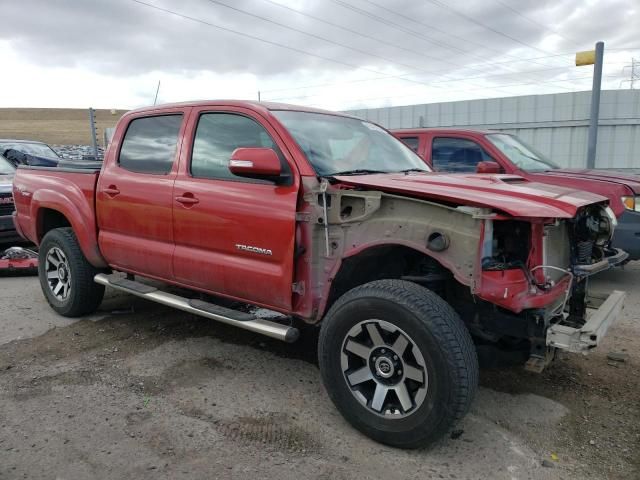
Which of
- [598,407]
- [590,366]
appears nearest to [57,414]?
[598,407]

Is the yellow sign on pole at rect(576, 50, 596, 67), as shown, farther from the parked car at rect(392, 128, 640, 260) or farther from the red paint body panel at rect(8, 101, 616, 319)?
the red paint body panel at rect(8, 101, 616, 319)

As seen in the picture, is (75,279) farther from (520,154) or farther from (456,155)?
(520,154)

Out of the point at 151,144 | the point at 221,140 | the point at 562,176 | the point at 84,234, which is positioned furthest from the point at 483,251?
the point at 562,176

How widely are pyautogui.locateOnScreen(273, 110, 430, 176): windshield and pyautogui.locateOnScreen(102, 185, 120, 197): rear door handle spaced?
5.42 ft

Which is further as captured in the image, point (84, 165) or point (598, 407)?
point (84, 165)

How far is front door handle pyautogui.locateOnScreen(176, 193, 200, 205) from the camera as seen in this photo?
3853 millimetres

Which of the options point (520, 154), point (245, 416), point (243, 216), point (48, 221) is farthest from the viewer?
point (520, 154)

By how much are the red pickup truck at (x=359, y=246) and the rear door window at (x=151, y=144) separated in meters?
0.01

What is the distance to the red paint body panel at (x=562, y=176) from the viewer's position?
5.81m

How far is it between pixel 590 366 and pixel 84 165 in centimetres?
494

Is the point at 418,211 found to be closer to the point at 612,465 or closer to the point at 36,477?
the point at 612,465

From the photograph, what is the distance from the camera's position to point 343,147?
388 cm

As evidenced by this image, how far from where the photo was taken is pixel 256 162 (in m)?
3.24

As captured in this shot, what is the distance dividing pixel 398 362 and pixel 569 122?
476 inches
